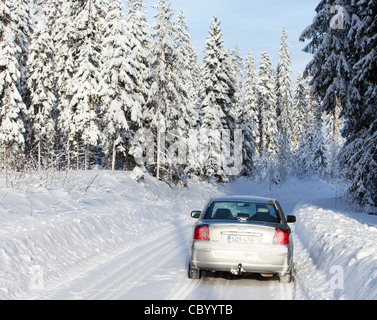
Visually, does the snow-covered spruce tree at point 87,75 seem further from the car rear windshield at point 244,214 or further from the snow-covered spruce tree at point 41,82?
the car rear windshield at point 244,214

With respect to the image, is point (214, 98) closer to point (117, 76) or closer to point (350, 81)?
point (117, 76)

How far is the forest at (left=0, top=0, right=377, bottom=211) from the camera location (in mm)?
17844

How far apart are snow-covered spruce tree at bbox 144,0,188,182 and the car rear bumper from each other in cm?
2186

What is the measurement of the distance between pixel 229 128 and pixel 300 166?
2460 centimetres

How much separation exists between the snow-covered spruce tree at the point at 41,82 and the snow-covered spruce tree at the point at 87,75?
13.9ft

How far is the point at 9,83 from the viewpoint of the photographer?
105 ft

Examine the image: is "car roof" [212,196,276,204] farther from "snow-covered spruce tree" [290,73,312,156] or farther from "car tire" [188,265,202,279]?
"snow-covered spruce tree" [290,73,312,156]

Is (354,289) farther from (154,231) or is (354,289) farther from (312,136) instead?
(312,136)
